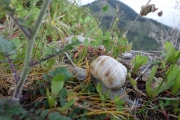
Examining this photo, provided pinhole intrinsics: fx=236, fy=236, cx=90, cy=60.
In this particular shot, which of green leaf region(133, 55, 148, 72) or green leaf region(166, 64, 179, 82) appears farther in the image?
green leaf region(133, 55, 148, 72)

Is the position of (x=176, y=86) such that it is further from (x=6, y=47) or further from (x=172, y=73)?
(x=6, y=47)

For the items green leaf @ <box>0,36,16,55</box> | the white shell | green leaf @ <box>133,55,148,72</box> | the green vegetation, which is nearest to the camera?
the green vegetation

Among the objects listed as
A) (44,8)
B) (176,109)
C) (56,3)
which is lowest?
(176,109)

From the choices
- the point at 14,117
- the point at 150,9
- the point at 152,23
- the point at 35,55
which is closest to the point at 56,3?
the point at 150,9

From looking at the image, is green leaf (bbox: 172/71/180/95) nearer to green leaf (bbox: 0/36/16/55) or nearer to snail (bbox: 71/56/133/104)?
snail (bbox: 71/56/133/104)

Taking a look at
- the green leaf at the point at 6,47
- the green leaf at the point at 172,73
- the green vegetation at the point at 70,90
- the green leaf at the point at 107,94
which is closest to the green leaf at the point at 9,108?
the green vegetation at the point at 70,90

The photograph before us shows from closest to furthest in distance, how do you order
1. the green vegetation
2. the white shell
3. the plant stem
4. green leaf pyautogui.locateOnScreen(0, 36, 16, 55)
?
the plant stem
the green vegetation
green leaf pyautogui.locateOnScreen(0, 36, 16, 55)
the white shell

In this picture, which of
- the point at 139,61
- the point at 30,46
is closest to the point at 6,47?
the point at 30,46

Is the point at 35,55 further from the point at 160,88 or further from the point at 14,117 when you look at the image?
the point at 160,88

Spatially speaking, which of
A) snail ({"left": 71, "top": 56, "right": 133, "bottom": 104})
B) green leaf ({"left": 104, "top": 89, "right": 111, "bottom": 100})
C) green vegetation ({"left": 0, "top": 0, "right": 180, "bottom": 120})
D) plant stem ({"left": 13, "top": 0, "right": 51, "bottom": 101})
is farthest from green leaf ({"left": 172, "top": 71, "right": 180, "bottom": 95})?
plant stem ({"left": 13, "top": 0, "right": 51, "bottom": 101})

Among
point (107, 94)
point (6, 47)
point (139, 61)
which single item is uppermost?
point (6, 47)

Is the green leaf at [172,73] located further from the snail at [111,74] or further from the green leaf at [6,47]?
the green leaf at [6,47]
